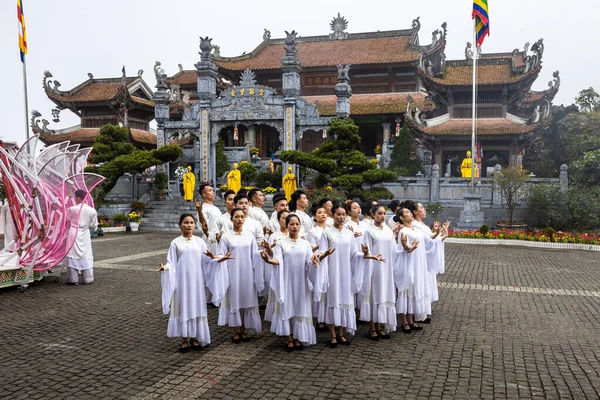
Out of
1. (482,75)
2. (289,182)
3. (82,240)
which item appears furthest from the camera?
(482,75)

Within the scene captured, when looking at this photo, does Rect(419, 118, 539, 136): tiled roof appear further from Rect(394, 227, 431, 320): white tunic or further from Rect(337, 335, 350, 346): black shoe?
Rect(337, 335, 350, 346): black shoe

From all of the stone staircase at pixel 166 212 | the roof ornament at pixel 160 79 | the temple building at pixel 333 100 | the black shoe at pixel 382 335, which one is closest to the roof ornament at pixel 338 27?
the temple building at pixel 333 100

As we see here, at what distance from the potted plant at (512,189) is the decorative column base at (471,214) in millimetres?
849

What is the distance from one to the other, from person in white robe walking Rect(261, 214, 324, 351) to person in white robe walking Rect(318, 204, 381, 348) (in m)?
0.27

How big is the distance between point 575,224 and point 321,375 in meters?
15.7

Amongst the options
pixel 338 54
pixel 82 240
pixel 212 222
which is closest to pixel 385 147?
pixel 338 54

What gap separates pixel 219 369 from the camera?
527cm

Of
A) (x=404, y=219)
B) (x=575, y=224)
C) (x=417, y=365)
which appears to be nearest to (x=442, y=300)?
(x=404, y=219)

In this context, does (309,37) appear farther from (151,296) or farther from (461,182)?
(151,296)

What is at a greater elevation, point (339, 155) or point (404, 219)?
point (339, 155)

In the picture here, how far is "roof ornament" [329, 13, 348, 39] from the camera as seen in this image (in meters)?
34.4

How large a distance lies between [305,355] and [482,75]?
2561 centimetres

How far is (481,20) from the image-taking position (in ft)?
67.9

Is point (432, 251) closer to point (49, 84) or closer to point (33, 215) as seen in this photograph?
point (33, 215)
